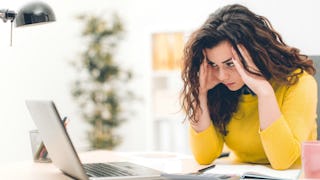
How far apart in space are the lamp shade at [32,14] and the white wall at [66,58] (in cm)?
145

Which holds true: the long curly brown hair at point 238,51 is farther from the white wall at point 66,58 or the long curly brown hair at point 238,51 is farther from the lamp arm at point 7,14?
the white wall at point 66,58

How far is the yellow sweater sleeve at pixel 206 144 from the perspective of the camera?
5.52 feet

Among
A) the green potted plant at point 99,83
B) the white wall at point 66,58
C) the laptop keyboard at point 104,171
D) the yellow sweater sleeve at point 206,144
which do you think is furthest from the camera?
the green potted plant at point 99,83

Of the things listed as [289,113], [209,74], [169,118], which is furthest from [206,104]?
[169,118]

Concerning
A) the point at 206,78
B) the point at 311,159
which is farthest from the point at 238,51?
the point at 311,159

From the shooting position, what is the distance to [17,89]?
342 centimetres

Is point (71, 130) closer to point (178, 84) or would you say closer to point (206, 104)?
point (178, 84)

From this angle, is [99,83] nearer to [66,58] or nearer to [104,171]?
[66,58]

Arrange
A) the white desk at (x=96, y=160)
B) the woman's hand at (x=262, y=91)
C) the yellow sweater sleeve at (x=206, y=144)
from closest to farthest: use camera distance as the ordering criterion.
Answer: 1. the white desk at (x=96, y=160)
2. the woman's hand at (x=262, y=91)
3. the yellow sweater sleeve at (x=206, y=144)

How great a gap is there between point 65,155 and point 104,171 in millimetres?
127

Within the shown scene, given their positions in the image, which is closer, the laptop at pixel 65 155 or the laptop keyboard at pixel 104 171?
the laptop at pixel 65 155

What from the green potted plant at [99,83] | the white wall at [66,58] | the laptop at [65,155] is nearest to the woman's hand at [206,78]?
the laptop at [65,155]

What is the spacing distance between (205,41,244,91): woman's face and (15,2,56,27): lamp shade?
531mm

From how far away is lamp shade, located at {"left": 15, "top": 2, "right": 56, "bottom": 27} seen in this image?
149 cm
